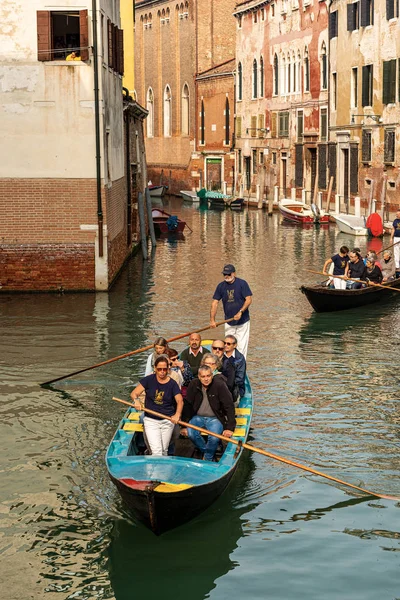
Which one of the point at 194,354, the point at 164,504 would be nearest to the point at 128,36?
the point at 194,354

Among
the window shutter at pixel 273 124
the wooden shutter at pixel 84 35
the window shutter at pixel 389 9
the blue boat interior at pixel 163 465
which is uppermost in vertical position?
the window shutter at pixel 389 9

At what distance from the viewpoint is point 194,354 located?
12.2 metres

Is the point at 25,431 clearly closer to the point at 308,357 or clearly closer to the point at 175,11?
the point at 308,357

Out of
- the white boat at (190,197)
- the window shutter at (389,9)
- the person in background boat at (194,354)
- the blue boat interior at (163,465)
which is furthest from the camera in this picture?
the white boat at (190,197)

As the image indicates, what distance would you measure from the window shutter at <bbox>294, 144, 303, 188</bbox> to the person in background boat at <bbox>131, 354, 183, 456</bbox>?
39575mm

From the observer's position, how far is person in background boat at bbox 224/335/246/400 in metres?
11.8

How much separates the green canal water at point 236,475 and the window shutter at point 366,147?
1951 centimetres

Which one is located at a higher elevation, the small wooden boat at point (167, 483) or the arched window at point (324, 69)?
the arched window at point (324, 69)

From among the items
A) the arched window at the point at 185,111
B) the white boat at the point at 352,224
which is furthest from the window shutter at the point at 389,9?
the arched window at the point at 185,111

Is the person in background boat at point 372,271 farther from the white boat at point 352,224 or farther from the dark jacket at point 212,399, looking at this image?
the white boat at point 352,224

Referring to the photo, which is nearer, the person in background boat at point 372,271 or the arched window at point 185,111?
the person in background boat at point 372,271

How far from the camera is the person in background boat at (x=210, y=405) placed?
413 inches

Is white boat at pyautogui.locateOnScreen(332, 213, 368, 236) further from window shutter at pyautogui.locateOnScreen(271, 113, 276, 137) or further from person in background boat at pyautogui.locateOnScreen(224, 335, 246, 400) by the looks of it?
person in background boat at pyautogui.locateOnScreen(224, 335, 246, 400)

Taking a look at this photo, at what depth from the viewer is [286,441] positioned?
464 inches
